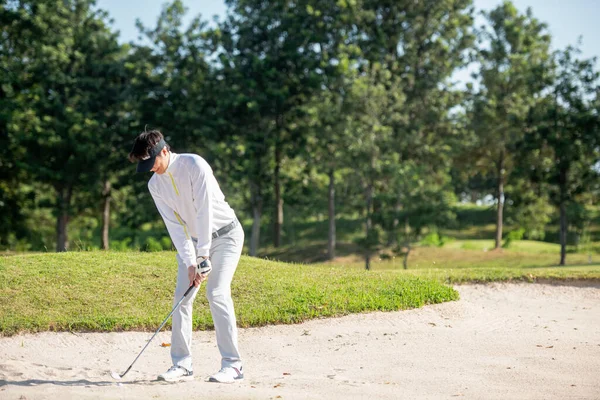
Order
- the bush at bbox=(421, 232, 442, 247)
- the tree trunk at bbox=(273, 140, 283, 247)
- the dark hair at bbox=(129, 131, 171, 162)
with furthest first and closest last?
the tree trunk at bbox=(273, 140, 283, 247) → the bush at bbox=(421, 232, 442, 247) → the dark hair at bbox=(129, 131, 171, 162)

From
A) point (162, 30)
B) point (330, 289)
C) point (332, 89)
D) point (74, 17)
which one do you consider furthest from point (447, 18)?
point (330, 289)

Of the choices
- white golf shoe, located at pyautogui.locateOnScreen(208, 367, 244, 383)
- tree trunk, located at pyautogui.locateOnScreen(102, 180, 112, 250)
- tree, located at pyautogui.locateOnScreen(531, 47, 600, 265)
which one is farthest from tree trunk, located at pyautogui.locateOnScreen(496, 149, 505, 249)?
white golf shoe, located at pyautogui.locateOnScreen(208, 367, 244, 383)

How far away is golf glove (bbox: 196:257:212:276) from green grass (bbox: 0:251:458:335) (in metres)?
3.45

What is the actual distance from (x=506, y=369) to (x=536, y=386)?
0.75m

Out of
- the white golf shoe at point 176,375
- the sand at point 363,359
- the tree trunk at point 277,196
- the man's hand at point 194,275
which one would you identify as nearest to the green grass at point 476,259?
the tree trunk at point 277,196

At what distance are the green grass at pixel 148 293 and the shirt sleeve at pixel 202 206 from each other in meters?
3.54

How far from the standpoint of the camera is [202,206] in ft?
23.9

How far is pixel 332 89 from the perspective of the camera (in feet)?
129

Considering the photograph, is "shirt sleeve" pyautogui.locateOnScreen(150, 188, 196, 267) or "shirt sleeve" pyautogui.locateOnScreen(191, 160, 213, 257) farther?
"shirt sleeve" pyautogui.locateOnScreen(150, 188, 196, 267)

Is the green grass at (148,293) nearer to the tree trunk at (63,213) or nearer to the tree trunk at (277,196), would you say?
the tree trunk at (63,213)

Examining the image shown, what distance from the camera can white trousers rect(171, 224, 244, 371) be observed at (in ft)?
24.4

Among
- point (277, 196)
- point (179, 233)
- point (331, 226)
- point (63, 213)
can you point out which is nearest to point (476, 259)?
point (331, 226)

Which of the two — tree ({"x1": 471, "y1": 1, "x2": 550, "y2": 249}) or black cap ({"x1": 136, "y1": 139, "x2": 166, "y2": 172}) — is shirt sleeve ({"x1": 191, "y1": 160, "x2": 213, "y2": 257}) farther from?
tree ({"x1": 471, "y1": 1, "x2": 550, "y2": 249})

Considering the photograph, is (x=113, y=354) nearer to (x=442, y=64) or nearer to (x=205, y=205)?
(x=205, y=205)
